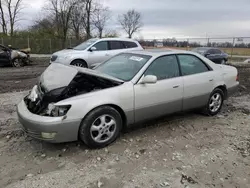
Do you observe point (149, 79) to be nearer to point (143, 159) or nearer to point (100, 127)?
point (100, 127)

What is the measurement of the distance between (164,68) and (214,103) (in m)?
1.61

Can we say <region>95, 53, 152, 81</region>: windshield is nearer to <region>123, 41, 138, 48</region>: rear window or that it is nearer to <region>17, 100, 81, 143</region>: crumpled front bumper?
<region>17, 100, 81, 143</region>: crumpled front bumper

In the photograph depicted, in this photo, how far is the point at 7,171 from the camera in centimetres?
317

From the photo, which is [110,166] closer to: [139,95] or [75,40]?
[139,95]

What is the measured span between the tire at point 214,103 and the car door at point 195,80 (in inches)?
7.0

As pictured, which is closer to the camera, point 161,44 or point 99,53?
point 99,53

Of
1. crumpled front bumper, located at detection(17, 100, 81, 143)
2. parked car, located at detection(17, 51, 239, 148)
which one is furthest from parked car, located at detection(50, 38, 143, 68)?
crumpled front bumper, located at detection(17, 100, 81, 143)

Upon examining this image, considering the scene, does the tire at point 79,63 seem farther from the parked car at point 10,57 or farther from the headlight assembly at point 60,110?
the headlight assembly at point 60,110

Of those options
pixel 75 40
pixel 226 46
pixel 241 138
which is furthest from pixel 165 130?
pixel 75 40

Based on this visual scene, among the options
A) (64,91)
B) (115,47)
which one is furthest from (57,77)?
(115,47)

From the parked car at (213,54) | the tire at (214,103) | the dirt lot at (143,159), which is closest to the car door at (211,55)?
the parked car at (213,54)

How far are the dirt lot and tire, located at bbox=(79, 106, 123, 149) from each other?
0.14 metres

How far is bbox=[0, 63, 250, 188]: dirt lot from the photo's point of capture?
118 inches

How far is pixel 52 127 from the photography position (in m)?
3.32
